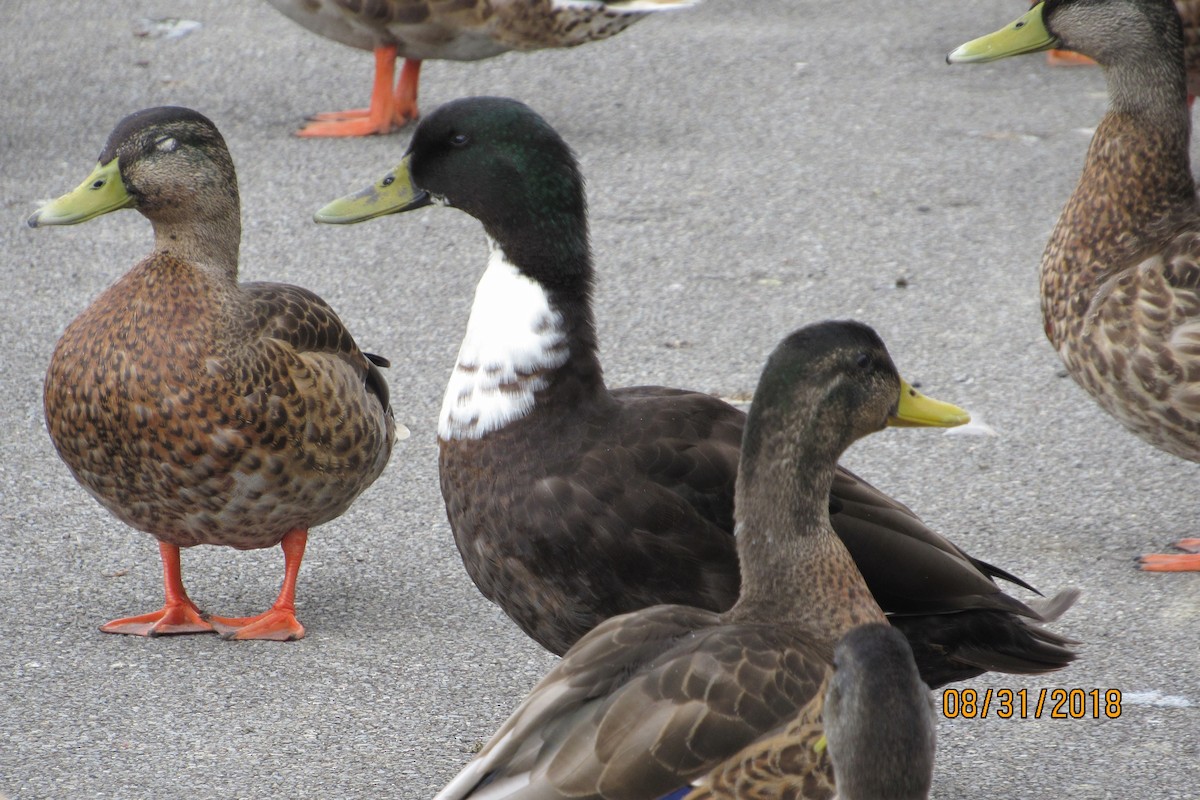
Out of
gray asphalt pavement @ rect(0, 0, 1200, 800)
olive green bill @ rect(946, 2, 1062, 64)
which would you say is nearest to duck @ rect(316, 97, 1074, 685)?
gray asphalt pavement @ rect(0, 0, 1200, 800)

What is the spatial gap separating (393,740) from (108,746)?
2.01ft

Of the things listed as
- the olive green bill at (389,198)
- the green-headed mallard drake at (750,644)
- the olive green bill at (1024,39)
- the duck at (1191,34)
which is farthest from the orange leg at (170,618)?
the duck at (1191,34)

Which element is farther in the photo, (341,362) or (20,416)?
(20,416)

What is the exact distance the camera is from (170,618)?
406cm

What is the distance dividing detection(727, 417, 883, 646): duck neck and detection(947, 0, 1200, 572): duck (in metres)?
1.52

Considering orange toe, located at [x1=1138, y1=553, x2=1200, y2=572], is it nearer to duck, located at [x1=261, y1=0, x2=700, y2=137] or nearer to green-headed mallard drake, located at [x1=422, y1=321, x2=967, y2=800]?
green-headed mallard drake, located at [x1=422, y1=321, x2=967, y2=800]

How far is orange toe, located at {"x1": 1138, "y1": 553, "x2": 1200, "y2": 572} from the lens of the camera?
4.30m

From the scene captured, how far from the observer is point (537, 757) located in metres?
2.62

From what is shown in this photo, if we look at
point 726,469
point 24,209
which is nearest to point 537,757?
point 726,469

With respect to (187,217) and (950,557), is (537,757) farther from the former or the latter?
(187,217)

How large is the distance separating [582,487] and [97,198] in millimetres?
1612

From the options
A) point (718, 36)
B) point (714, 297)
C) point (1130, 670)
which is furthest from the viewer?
point (718, 36)
